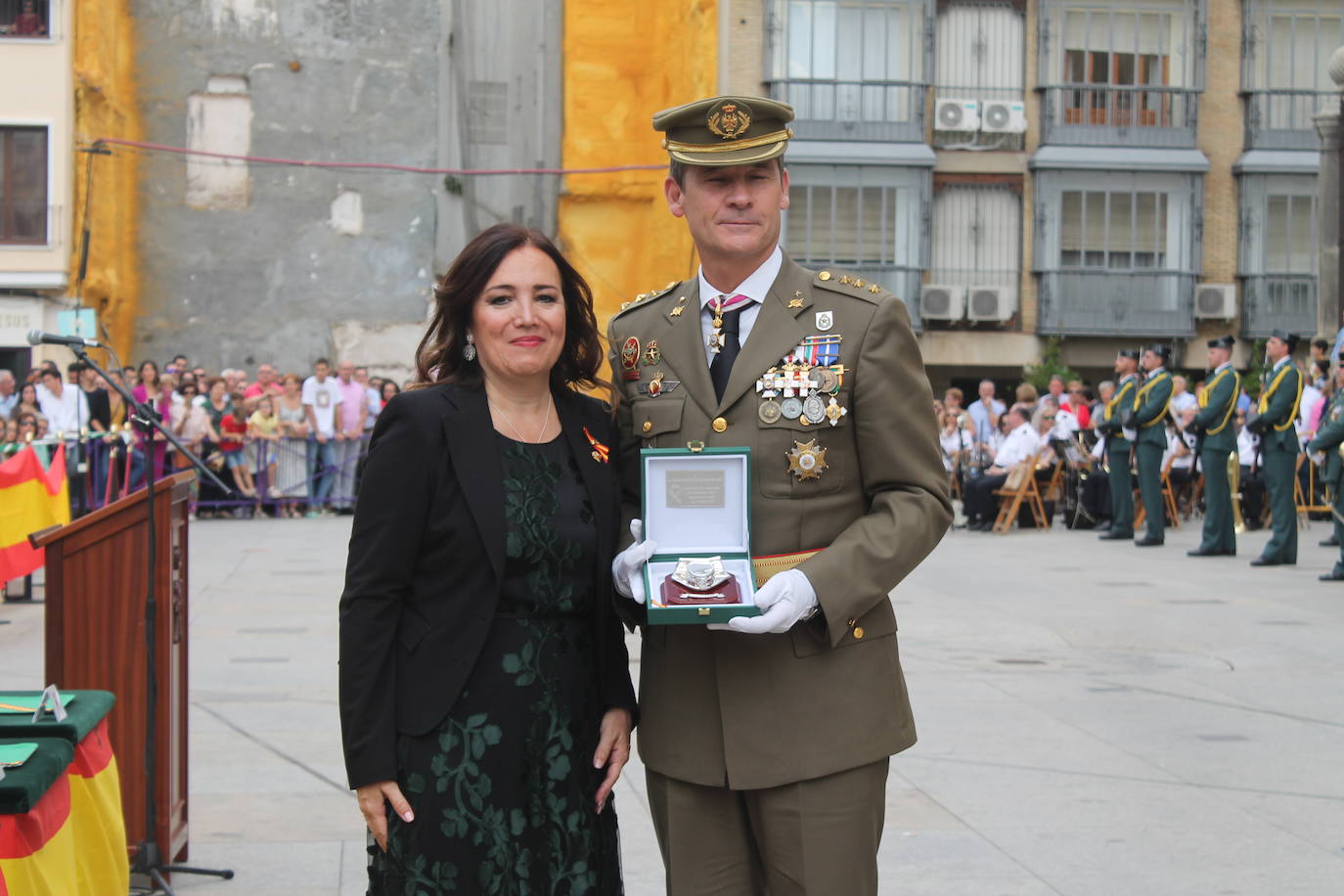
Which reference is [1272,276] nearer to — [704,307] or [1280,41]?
[1280,41]

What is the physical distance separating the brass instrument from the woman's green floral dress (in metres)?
13.7

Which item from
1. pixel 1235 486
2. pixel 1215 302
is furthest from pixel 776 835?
pixel 1215 302

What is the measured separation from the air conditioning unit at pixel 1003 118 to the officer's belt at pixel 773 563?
30.8 metres

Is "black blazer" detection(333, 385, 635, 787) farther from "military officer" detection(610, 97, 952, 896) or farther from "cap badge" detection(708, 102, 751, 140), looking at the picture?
"cap badge" detection(708, 102, 751, 140)

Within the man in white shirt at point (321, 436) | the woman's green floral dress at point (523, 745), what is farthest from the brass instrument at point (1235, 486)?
the woman's green floral dress at point (523, 745)

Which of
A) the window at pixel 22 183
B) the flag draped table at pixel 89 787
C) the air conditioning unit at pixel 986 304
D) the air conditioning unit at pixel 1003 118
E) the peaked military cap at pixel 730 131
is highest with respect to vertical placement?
the air conditioning unit at pixel 1003 118

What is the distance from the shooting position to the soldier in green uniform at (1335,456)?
13.4 metres

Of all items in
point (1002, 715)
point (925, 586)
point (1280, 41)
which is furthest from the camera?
point (1280, 41)

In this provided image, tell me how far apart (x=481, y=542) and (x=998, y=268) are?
102 feet

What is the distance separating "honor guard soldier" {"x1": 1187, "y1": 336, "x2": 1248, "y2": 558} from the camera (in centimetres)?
1573

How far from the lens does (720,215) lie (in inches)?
135

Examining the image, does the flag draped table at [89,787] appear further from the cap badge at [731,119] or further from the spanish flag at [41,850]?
the cap badge at [731,119]

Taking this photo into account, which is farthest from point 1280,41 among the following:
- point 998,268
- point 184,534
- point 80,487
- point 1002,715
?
point 184,534

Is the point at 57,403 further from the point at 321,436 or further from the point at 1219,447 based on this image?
the point at 1219,447
